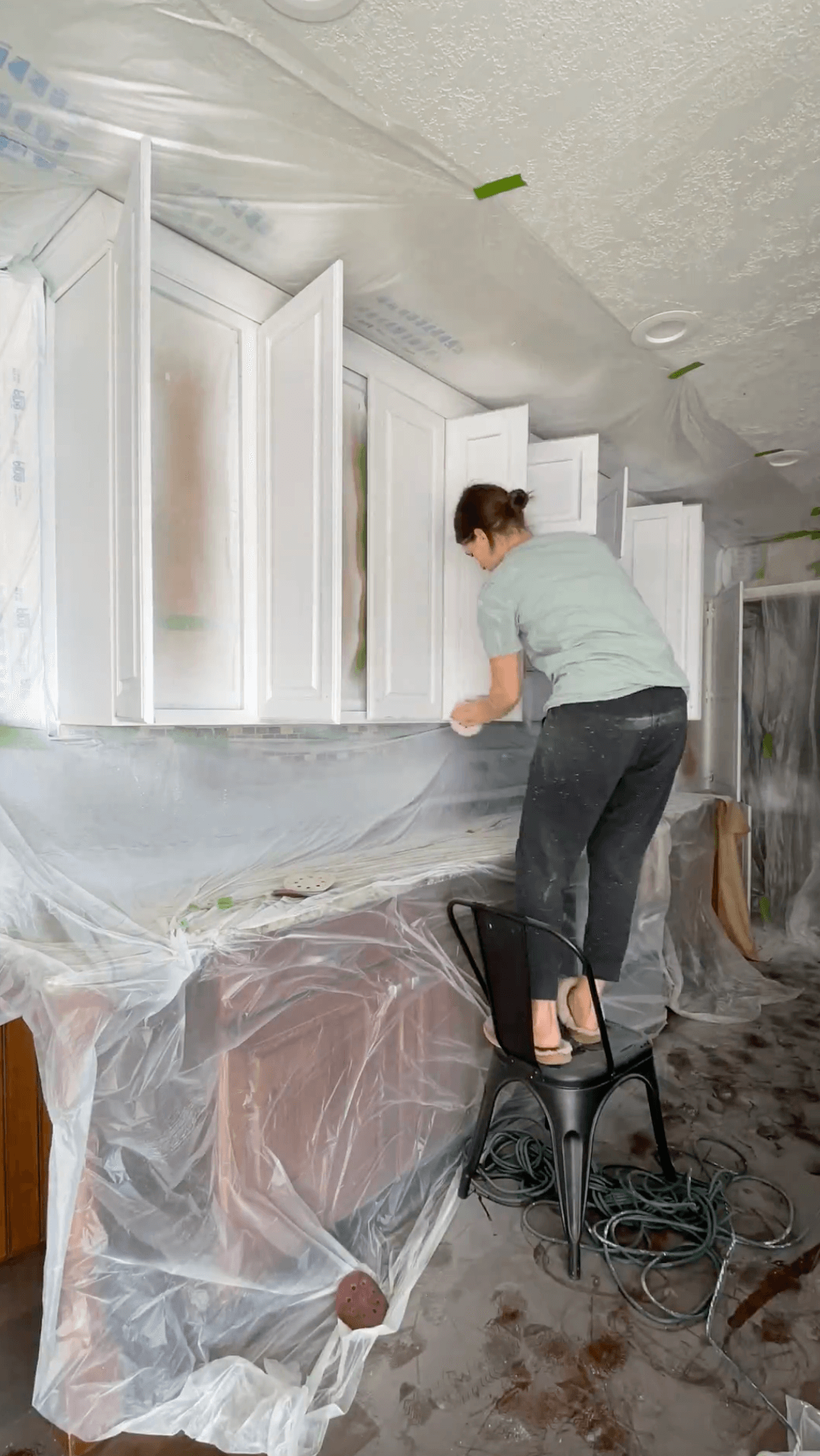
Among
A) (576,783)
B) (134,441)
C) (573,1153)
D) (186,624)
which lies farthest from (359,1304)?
(134,441)

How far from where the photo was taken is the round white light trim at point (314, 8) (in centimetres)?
101

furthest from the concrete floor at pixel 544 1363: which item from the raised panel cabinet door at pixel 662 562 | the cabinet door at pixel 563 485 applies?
the raised panel cabinet door at pixel 662 562

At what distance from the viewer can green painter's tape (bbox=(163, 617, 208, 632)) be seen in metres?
1.60

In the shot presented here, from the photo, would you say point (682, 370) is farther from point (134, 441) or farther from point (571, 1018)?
point (571, 1018)

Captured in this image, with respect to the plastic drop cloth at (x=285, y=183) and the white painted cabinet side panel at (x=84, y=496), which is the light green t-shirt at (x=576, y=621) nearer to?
the plastic drop cloth at (x=285, y=183)

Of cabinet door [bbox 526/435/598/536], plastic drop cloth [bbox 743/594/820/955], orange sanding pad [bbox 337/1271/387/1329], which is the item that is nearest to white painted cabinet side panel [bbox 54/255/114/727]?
orange sanding pad [bbox 337/1271/387/1329]

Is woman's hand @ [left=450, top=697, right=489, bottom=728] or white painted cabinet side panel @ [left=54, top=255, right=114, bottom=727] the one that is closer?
white painted cabinet side panel @ [left=54, top=255, right=114, bottom=727]

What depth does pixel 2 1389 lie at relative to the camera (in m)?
1.33

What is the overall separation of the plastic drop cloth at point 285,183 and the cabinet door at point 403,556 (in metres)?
0.18

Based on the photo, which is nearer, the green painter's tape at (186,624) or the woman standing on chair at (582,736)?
the green painter's tape at (186,624)

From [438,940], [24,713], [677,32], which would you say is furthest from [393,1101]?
[677,32]

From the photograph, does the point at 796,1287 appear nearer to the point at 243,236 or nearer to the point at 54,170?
the point at 243,236

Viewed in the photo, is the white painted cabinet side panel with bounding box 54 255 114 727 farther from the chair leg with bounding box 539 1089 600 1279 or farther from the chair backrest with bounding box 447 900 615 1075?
the chair leg with bounding box 539 1089 600 1279

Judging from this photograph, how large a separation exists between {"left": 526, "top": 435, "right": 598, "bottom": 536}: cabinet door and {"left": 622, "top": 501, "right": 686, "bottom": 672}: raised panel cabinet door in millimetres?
922
